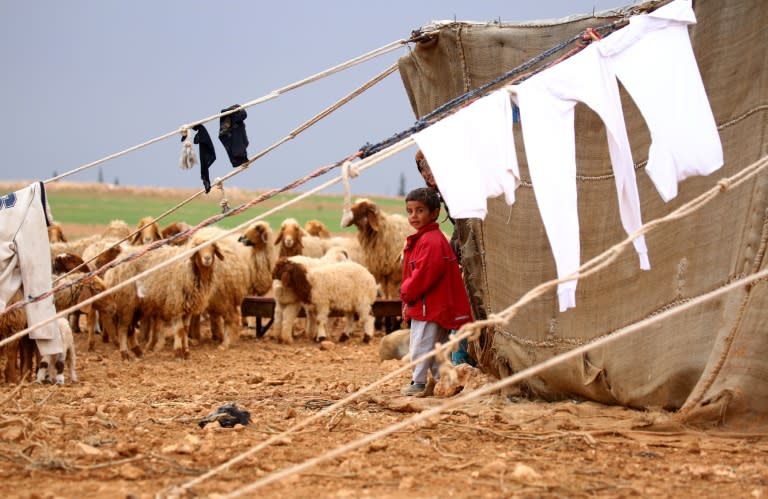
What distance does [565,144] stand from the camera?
534cm

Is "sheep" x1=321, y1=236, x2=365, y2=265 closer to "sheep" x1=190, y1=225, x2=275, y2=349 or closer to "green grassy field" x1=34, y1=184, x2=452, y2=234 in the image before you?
"sheep" x1=190, y1=225, x2=275, y2=349

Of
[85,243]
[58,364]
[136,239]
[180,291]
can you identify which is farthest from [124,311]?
[85,243]

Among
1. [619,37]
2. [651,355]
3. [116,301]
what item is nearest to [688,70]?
[619,37]

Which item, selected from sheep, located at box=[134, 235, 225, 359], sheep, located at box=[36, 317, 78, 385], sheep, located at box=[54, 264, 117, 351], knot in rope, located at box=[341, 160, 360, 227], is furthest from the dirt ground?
sheep, located at box=[134, 235, 225, 359]

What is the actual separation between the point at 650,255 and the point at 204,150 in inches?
130

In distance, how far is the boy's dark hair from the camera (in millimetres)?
7754

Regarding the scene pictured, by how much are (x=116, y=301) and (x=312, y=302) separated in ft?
9.71

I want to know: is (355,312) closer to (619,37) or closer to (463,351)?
(463,351)

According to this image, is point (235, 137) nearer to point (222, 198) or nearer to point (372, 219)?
point (222, 198)

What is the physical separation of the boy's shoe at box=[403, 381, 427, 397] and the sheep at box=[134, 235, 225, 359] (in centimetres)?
536

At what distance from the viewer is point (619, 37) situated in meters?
5.65

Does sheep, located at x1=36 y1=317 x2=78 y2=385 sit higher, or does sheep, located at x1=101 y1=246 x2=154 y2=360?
sheep, located at x1=101 y1=246 x2=154 y2=360

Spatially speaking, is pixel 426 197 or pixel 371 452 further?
pixel 426 197

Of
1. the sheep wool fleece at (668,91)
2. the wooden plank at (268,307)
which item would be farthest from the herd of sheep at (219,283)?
the sheep wool fleece at (668,91)
